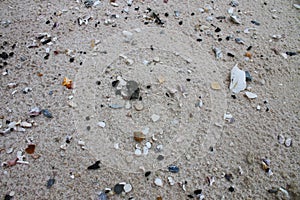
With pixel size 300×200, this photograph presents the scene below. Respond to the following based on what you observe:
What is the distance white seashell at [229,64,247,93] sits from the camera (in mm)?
1209

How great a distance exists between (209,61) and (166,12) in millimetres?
348

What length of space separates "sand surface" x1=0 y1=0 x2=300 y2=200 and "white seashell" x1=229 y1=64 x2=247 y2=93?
2 cm

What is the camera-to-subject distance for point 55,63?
1.29 meters

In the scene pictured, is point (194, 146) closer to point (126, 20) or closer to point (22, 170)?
point (22, 170)

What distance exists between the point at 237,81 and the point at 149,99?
13.6 inches

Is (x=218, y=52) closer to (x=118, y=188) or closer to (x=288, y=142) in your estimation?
(x=288, y=142)

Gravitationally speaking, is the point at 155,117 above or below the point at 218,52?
below

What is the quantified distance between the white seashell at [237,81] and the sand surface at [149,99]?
0.02 meters

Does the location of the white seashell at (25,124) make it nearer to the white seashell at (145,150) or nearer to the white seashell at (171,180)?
the white seashell at (145,150)

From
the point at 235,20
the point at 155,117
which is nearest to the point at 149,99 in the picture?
the point at 155,117

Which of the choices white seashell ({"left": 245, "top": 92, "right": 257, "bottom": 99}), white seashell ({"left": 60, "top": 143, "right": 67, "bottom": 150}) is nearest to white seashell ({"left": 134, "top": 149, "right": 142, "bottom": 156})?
white seashell ({"left": 60, "top": 143, "right": 67, "bottom": 150})

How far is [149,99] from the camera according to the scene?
3.87 feet

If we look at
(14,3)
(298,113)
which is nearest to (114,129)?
(298,113)

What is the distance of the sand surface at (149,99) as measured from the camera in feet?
3.34
